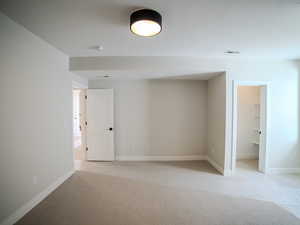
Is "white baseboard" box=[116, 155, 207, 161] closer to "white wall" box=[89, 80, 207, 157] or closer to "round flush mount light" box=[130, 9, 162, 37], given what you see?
"white wall" box=[89, 80, 207, 157]

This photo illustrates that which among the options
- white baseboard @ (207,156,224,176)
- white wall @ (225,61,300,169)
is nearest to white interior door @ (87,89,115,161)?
white baseboard @ (207,156,224,176)

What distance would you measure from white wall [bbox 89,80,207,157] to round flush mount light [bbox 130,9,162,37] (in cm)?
264

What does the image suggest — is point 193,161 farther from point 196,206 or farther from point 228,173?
point 196,206

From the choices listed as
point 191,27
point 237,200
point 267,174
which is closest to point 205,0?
point 191,27

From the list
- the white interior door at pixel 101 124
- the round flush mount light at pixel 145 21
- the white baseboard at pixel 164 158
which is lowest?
the white baseboard at pixel 164 158

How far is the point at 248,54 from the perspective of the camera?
3.17 metres

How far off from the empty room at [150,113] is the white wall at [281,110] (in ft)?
0.07

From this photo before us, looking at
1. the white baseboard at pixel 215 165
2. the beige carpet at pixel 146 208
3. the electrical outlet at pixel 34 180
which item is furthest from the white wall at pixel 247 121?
the electrical outlet at pixel 34 180

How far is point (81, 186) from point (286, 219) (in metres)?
3.23

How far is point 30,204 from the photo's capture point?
230 centimetres

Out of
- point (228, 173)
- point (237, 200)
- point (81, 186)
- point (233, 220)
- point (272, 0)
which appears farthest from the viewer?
point (228, 173)

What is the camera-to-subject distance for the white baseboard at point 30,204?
197 cm

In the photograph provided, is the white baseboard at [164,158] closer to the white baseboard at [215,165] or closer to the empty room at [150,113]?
the empty room at [150,113]

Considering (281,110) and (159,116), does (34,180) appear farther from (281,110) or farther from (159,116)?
(281,110)
